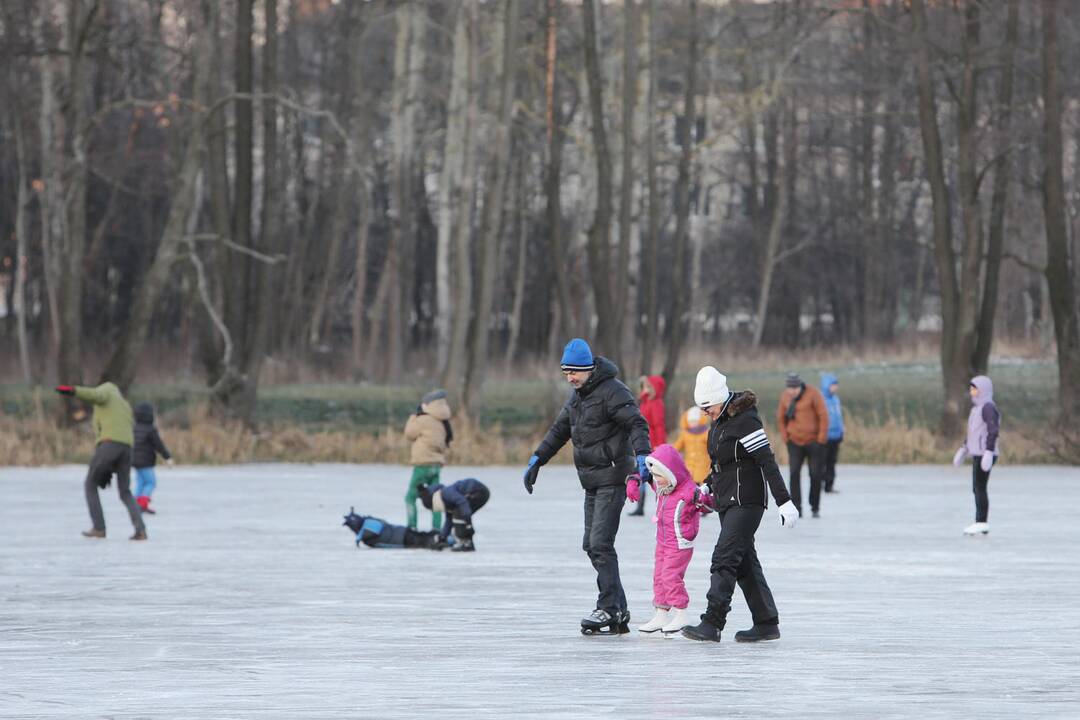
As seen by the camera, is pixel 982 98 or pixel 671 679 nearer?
pixel 671 679

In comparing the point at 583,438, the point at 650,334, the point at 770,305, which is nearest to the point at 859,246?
the point at 770,305

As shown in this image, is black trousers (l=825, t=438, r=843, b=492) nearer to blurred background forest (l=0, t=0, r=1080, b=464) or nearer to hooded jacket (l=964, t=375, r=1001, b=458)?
hooded jacket (l=964, t=375, r=1001, b=458)

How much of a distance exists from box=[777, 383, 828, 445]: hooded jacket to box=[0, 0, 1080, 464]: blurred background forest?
1230 centimetres

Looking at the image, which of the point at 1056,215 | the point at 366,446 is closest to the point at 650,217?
the point at 1056,215

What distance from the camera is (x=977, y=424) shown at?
66.8 feet

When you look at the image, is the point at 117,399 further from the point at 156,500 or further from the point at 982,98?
the point at 982,98

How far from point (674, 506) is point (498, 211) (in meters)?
28.3

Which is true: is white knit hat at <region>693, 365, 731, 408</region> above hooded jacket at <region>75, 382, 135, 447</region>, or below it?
above

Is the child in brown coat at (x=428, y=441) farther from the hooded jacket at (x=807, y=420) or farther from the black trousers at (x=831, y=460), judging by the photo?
the black trousers at (x=831, y=460)

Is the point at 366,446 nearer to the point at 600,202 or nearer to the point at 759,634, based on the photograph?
the point at 600,202

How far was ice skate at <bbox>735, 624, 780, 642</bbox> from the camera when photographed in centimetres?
1257

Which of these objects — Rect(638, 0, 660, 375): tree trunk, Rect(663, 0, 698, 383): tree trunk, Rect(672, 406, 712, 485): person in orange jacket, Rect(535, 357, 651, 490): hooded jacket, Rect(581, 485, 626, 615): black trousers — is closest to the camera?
Rect(581, 485, 626, 615): black trousers

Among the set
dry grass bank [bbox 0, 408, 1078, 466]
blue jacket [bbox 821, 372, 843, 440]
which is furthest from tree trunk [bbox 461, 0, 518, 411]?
blue jacket [bbox 821, 372, 843, 440]

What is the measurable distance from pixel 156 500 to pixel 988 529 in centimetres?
1059
